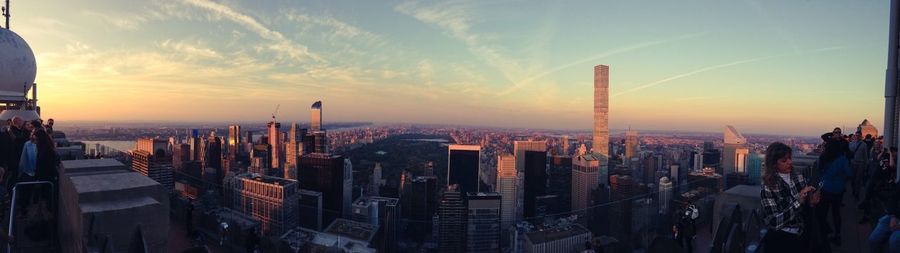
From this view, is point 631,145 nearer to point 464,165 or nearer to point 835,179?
point 464,165

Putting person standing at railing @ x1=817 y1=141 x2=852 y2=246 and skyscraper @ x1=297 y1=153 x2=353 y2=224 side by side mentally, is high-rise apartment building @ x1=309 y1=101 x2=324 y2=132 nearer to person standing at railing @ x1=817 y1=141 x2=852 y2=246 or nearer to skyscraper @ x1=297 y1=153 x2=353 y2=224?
skyscraper @ x1=297 y1=153 x2=353 y2=224

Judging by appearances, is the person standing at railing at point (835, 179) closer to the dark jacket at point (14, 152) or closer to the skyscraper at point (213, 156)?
the dark jacket at point (14, 152)

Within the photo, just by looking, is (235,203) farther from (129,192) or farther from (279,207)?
(129,192)

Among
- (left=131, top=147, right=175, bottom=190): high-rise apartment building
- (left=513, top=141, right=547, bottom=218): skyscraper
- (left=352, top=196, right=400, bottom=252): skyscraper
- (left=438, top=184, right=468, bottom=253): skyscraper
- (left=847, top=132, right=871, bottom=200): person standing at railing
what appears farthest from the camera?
(left=513, top=141, right=547, bottom=218): skyscraper

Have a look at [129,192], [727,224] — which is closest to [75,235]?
[129,192]

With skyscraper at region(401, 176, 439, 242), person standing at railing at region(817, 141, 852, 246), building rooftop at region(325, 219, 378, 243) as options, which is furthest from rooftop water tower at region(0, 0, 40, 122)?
skyscraper at region(401, 176, 439, 242)
